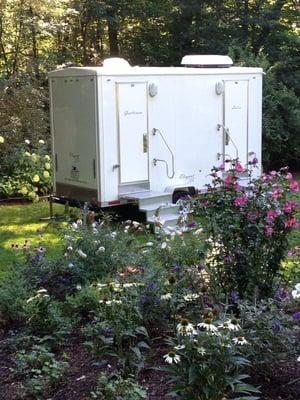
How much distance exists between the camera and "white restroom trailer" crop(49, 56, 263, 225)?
987cm

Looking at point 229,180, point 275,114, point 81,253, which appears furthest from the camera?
point 275,114

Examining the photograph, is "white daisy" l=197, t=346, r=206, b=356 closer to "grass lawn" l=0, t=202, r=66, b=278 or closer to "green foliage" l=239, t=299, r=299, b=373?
"green foliage" l=239, t=299, r=299, b=373

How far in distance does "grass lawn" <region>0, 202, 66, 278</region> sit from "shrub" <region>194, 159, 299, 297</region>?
250 cm

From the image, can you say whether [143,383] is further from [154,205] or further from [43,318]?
[154,205]

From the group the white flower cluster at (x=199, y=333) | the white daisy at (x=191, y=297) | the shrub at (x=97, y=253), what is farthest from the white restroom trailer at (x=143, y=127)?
the white flower cluster at (x=199, y=333)

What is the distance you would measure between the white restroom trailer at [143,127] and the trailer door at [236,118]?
0.02 metres

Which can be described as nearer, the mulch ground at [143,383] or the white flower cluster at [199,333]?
the white flower cluster at [199,333]

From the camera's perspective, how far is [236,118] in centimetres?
1180

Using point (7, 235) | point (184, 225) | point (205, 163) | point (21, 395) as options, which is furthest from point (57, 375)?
point (205, 163)

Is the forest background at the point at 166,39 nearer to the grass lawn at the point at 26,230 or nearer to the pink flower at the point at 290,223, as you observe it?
the grass lawn at the point at 26,230

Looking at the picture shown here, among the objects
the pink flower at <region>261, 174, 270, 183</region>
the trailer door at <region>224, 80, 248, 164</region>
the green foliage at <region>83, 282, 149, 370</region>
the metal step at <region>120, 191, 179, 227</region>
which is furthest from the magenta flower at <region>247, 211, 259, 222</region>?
the trailer door at <region>224, 80, 248, 164</region>

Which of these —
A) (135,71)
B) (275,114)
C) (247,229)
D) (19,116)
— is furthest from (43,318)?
(275,114)

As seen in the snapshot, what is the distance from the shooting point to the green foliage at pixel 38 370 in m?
3.80

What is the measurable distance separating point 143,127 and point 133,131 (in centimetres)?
22
